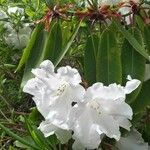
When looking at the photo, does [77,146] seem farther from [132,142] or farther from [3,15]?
[3,15]

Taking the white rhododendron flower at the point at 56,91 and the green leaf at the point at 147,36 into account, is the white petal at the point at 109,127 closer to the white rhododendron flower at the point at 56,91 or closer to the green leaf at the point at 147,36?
the white rhododendron flower at the point at 56,91

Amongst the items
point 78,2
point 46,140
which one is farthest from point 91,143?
point 78,2

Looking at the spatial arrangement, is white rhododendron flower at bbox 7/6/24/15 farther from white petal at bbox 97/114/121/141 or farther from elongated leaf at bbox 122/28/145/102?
white petal at bbox 97/114/121/141

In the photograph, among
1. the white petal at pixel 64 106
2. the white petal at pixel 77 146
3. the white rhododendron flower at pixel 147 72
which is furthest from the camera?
the white rhododendron flower at pixel 147 72

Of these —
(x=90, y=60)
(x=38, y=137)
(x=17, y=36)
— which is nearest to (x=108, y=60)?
(x=90, y=60)

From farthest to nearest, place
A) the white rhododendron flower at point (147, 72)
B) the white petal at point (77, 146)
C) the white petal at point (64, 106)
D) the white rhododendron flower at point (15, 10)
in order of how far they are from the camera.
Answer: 1. the white rhododendron flower at point (15, 10)
2. the white rhododendron flower at point (147, 72)
3. the white petal at point (77, 146)
4. the white petal at point (64, 106)

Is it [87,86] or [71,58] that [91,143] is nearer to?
[87,86]

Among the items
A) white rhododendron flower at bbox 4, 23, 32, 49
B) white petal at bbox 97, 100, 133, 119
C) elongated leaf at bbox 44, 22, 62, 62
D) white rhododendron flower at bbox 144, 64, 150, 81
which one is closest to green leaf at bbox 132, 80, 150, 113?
white rhododendron flower at bbox 144, 64, 150, 81

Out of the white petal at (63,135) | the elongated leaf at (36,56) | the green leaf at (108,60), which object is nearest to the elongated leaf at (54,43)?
the elongated leaf at (36,56)
